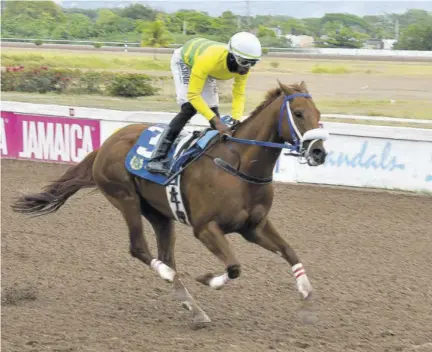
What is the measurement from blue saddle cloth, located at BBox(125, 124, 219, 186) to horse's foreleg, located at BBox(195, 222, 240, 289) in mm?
611

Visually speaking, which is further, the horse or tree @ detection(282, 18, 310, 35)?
tree @ detection(282, 18, 310, 35)

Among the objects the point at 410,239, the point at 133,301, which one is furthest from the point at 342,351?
the point at 410,239

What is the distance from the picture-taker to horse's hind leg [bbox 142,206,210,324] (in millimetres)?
5531

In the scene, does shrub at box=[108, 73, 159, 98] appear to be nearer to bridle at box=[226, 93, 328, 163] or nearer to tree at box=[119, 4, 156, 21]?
bridle at box=[226, 93, 328, 163]

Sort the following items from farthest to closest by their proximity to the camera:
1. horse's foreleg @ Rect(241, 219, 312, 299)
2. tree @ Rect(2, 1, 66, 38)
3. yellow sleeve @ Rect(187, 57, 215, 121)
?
tree @ Rect(2, 1, 66, 38) → yellow sleeve @ Rect(187, 57, 215, 121) → horse's foreleg @ Rect(241, 219, 312, 299)

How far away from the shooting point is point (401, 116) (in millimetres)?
17281

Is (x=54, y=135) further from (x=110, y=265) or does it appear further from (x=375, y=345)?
(x=375, y=345)

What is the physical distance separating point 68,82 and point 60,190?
18035 millimetres

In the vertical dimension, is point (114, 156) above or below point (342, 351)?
above

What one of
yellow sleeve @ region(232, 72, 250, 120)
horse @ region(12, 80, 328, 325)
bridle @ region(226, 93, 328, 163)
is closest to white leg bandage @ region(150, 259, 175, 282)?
horse @ region(12, 80, 328, 325)

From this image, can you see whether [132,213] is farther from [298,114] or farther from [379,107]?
[379,107]

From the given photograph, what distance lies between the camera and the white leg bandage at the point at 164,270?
5.63 m

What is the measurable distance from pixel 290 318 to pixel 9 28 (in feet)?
173

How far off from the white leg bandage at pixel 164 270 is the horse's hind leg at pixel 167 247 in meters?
0.01
